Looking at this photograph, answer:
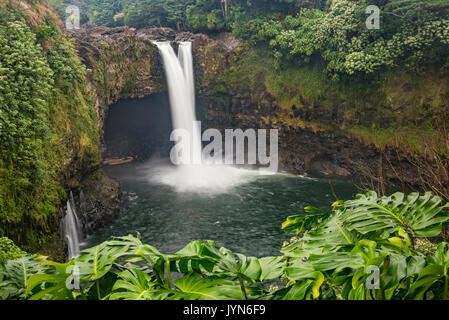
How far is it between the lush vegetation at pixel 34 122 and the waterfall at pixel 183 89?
8.70 m

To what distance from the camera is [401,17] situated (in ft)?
48.4

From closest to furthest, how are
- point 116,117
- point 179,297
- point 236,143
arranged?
1. point 179,297
2. point 116,117
3. point 236,143

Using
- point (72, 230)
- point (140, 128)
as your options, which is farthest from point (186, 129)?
point (72, 230)

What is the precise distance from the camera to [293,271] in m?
1.86

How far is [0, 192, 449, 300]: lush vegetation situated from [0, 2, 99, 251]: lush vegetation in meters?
5.60

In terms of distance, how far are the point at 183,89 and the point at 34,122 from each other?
12295 mm

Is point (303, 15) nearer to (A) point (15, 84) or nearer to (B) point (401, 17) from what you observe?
(B) point (401, 17)

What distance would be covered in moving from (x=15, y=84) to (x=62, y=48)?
314 centimetres

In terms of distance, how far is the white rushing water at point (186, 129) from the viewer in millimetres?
16391

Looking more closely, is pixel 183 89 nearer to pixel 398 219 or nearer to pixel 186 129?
pixel 186 129

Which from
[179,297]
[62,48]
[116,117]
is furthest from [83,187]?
[179,297]
